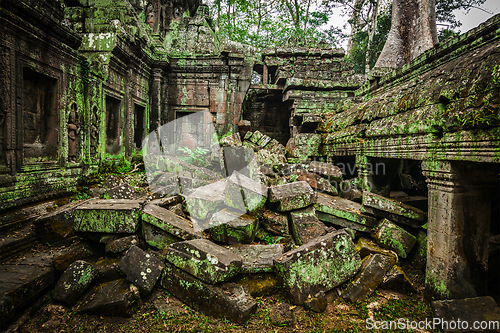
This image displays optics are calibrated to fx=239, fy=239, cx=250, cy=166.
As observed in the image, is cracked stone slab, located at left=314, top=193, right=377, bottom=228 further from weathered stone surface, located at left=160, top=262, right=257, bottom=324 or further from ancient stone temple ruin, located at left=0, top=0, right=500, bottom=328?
weathered stone surface, located at left=160, top=262, right=257, bottom=324

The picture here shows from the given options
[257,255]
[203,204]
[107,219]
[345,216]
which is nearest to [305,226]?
[345,216]

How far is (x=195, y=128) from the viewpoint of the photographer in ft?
30.7

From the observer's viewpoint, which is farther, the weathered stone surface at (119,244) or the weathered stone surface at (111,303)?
the weathered stone surface at (119,244)

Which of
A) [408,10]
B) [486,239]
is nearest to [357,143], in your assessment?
[486,239]

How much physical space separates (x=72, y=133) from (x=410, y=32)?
12.1m

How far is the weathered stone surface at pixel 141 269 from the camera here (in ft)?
8.50

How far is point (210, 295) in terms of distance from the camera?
2506 millimetres

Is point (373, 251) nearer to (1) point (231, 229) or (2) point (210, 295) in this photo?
(1) point (231, 229)

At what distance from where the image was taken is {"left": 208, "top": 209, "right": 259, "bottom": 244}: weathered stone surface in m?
3.38

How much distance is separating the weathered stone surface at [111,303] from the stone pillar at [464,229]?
10.9ft

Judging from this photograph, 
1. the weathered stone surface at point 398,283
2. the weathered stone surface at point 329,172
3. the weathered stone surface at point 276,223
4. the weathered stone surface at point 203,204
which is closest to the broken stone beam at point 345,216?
the weathered stone surface at point 276,223

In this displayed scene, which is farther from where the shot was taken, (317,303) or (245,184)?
(245,184)

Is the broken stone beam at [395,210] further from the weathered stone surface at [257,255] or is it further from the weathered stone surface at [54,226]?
the weathered stone surface at [54,226]

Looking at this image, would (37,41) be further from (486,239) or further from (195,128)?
(486,239)
